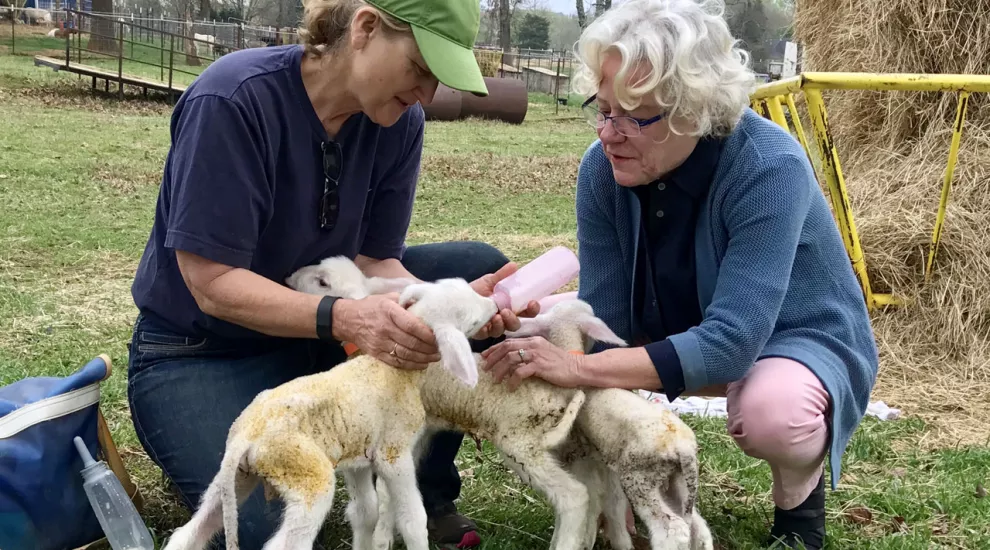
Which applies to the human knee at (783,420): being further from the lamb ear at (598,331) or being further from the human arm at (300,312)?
the human arm at (300,312)

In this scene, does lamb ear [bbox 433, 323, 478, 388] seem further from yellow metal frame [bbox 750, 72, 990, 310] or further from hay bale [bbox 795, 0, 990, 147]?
hay bale [bbox 795, 0, 990, 147]

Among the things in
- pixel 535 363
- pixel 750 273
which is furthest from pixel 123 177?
pixel 750 273

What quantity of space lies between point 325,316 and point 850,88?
357cm

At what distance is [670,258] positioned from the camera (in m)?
3.21

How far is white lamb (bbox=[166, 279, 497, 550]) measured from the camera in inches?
92.9

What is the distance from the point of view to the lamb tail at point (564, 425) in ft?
9.35

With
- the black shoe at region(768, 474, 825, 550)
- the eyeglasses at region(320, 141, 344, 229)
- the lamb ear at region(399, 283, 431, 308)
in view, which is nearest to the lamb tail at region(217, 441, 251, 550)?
the lamb ear at region(399, 283, 431, 308)

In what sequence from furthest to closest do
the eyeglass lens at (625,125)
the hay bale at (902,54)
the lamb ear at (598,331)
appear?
1. the hay bale at (902,54)
2. the lamb ear at (598,331)
3. the eyeglass lens at (625,125)

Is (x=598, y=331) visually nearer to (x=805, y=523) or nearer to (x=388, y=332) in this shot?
(x=388, y=332)

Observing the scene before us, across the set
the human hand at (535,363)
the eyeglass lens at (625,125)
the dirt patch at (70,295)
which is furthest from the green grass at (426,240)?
the eyeglass lens at (625,125)

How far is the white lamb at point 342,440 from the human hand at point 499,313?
108 mm

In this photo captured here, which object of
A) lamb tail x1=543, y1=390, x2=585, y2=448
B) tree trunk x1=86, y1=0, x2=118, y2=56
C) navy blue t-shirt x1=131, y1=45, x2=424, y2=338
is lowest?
lamb tail x1=543, y1=390, x2=585, y2=448

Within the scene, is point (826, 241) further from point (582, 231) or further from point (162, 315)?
point (162, 315)

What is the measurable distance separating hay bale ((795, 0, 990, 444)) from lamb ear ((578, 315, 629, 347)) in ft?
7.52
